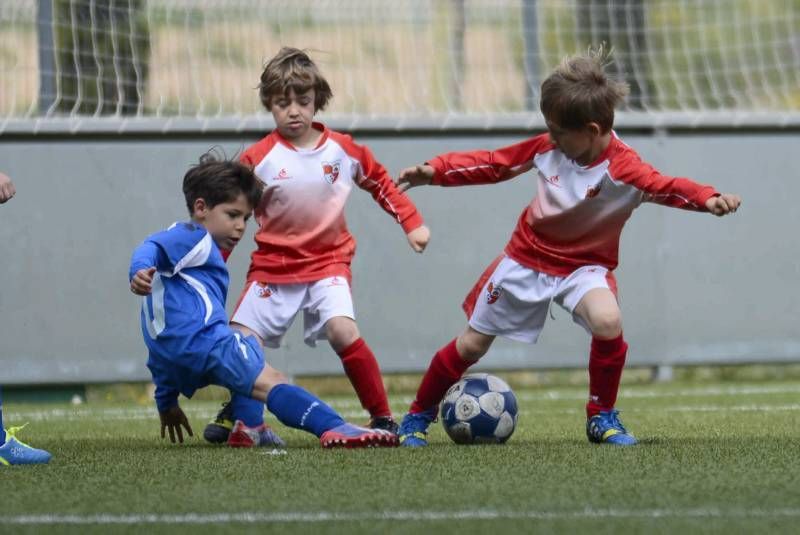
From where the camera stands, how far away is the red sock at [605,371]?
4902 mm

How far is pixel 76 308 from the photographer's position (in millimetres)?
7840

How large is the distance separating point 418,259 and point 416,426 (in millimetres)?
3086

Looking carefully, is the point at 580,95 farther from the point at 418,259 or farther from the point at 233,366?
the point at 418,259

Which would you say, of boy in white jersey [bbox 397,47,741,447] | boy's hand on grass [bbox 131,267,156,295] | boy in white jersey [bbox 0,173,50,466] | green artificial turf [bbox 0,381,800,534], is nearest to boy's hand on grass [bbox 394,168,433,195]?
boy in white jersey [bbox 397,47,741,447]

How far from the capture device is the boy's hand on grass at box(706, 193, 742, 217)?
4.46 metres

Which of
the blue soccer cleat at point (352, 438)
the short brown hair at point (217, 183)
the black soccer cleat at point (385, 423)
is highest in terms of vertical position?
the short brown hair at point (217, 183)

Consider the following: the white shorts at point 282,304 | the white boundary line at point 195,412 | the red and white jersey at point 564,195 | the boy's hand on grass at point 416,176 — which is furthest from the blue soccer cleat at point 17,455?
the white boundary line at point 195,412

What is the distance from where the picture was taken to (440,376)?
16.9 ft

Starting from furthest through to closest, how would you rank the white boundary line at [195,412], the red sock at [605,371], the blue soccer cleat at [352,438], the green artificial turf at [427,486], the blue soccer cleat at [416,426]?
the white boundary line at [195,412]
the blue soccer cleat at [416,426]
the red sock at [605,371]
the blue soccer cleat at [352,438]
the green artificial turf at [427,486]

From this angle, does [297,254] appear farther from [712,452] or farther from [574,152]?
[712,452]

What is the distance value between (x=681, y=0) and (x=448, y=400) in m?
5.23

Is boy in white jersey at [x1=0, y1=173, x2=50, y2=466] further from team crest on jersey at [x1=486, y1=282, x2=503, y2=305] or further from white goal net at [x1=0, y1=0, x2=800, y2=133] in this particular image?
white goal net at [x1=0, y1=0, x2=800, y2=133]

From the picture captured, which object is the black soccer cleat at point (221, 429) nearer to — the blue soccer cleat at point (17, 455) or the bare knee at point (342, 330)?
the bare knee at point (342, 330)

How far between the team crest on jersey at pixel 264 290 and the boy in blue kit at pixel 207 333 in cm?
52
